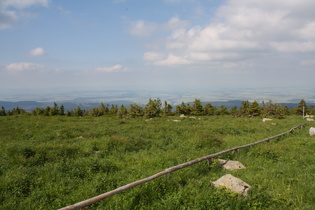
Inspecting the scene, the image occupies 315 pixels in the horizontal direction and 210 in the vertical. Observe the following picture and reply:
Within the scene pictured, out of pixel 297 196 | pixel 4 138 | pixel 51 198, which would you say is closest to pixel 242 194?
pixel 297 196

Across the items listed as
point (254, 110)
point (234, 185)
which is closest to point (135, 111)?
point (254, 110)

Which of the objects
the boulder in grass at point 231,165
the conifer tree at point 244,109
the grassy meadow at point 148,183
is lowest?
the conifer tree at point 244,109


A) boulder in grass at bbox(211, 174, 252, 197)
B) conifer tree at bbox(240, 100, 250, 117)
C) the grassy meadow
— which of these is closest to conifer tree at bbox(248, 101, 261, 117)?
conifer tree at bbox(240, 100, 250, 117)

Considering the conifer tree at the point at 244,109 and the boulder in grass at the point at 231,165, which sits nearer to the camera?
the boulder in grass at the point at 231,165

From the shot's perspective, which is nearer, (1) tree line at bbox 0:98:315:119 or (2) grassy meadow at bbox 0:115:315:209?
(2) grassy meadow at bbox 0:115:315:209

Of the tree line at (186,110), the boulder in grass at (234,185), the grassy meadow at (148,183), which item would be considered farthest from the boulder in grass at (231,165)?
the tree line at (186,110)

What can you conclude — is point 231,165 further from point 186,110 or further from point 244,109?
point 244,109

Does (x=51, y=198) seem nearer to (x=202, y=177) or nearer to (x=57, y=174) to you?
(x=57, y=174)

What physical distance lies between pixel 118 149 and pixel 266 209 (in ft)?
29.7

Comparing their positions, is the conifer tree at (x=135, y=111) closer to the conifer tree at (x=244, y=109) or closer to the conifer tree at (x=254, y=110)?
the conifer tree at (x=254, y=110)

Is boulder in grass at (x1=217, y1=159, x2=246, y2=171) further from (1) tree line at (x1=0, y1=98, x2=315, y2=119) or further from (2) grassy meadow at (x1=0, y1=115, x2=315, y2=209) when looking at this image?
(1) tree line at (x1=0, y1=98, x2=315, y2=119)

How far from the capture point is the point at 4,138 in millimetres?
16391

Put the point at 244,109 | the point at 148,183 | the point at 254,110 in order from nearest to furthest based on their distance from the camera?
1. the point at 148,183
2. the point at 254,110
3. the point at 244,109

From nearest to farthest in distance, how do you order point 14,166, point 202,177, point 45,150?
point 202,177
point 14,166
point 45,150
